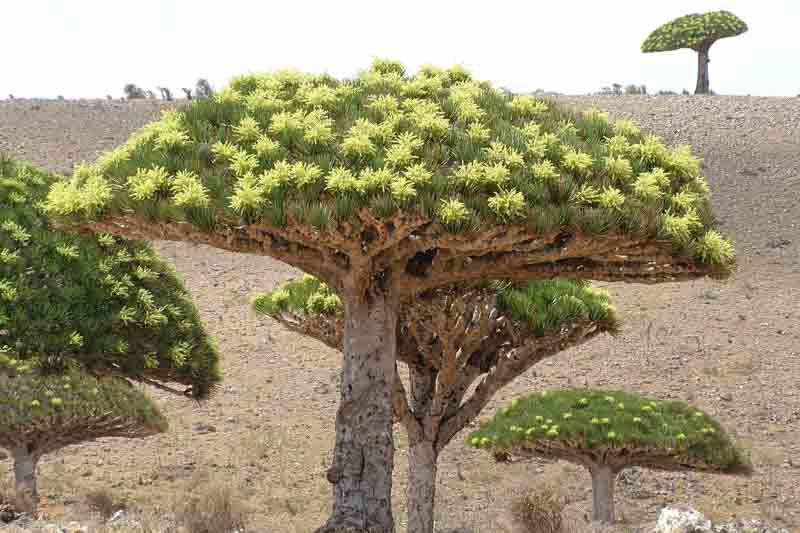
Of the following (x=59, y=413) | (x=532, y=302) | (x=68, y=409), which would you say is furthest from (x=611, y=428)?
(x=59, y=413)

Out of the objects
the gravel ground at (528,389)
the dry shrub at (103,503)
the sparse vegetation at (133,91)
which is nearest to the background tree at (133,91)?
the sparse vegetation at (133,91)

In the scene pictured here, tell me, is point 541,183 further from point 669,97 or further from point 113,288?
point 669,97

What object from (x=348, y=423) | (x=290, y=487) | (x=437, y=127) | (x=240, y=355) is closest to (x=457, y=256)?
(x=437, y=127)

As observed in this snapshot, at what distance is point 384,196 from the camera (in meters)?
8.00

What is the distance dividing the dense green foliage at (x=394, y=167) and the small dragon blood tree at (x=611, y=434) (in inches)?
213

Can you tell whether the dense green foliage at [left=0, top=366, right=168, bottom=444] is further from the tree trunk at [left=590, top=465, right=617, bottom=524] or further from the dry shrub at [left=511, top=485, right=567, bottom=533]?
the tree trunk at [left=590, top=465, right=617, bottom=524]

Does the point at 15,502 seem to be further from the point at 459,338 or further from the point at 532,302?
the point at 532,302

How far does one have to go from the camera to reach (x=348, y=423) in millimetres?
9883

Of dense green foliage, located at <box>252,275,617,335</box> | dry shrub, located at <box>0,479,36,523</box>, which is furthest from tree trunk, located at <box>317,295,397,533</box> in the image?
dry shrub, located at <box>0,479,36,523</box>

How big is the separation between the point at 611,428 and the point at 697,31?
134 ft

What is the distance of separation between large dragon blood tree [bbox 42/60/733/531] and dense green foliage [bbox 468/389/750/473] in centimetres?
471

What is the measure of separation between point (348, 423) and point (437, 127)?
3099mm

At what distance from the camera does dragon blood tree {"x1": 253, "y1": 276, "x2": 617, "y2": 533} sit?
1335cm

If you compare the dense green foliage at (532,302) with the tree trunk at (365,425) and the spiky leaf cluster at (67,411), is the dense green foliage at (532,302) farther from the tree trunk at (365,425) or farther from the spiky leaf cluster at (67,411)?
the tree trunk at (365,425)
